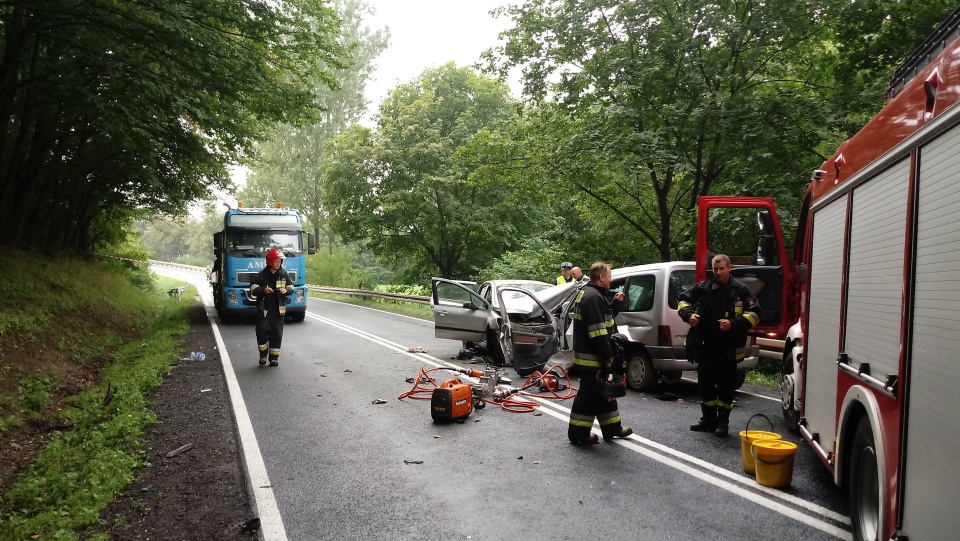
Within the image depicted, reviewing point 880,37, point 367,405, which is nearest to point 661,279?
point 367,405

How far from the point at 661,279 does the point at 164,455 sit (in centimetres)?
604

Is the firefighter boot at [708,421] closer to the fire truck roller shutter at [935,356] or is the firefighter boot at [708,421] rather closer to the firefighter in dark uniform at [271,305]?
the fire truck roller shutter at [935,356]

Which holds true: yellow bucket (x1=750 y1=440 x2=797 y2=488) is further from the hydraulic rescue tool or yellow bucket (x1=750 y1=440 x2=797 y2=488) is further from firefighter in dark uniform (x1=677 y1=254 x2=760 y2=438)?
the hydraulic rescue tool

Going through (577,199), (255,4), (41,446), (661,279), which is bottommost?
(41,446)

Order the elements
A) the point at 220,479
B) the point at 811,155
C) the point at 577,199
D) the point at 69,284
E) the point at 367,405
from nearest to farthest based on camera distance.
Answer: the point at 220,479 → the point at 367,405 → the point at 811,155 → the point at 69,284 → the point at 577,199

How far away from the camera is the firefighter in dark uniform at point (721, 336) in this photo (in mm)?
5828

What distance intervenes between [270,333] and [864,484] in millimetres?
8755

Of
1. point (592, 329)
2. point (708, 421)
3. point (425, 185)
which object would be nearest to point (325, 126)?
point (425, 185)

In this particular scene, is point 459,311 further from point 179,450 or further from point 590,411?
point 179,450

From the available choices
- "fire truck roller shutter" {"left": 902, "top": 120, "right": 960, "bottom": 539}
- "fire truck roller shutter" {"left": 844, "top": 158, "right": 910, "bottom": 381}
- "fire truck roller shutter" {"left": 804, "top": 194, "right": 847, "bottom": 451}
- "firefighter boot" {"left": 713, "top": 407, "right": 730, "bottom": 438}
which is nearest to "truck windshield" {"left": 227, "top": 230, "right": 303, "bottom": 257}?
"firefighter boot" {"left": 713, "top": 407, "right": 730, "bottom": 438}

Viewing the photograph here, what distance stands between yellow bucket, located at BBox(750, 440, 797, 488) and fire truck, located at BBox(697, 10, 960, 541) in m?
0.27

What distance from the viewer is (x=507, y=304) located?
10.3 m

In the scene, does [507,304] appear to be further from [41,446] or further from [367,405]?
[41,446]

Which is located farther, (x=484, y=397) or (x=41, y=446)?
(x=484, y=397)
